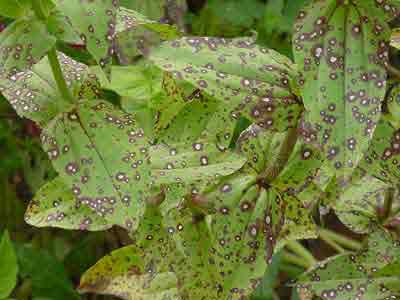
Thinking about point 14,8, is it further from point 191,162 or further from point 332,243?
point 332,243

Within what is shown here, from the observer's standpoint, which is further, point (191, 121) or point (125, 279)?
point (125, 279)

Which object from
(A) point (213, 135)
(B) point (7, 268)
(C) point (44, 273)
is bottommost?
(C) point (44, 273)

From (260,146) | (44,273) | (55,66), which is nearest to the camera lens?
(55,66)

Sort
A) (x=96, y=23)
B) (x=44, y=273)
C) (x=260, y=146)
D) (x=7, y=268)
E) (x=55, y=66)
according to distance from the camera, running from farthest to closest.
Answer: (x=44, y=273), (x=7, y=268), (x=260, y=146), (x=55, y=66), (x=96, y=23)

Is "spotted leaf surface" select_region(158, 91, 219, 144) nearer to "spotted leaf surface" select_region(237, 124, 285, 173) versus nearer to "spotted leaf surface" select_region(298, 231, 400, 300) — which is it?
"spotted leaf surface" select_region(237, 124, 285, 173)

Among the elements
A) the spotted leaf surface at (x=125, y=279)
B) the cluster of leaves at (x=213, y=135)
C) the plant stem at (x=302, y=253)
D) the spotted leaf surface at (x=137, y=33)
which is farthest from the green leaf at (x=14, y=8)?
the plant stem at (x=302, y=253)

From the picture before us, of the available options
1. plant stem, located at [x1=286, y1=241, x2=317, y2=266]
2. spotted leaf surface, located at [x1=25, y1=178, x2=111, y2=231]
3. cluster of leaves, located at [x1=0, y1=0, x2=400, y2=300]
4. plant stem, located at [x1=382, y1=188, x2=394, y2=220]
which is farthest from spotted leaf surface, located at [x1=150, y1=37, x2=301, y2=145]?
plant stem, located at [x1=286, y1=241, x2=317, y2=266]

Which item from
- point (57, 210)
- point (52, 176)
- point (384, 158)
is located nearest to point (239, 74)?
point (384, 158)
